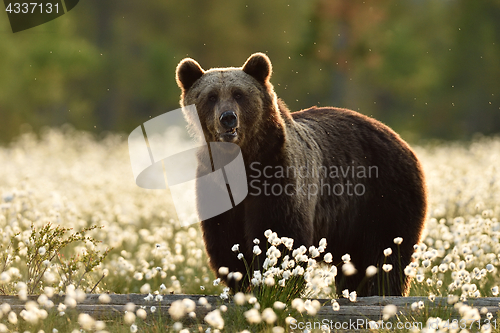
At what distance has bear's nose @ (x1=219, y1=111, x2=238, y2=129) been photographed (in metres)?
4.56

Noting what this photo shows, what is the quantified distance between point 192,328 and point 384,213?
2.53 meters

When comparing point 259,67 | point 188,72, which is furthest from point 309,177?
point 188,72

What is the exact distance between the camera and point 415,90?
36844 mm

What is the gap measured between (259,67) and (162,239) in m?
3.61

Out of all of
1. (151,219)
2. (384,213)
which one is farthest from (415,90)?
(384,213)

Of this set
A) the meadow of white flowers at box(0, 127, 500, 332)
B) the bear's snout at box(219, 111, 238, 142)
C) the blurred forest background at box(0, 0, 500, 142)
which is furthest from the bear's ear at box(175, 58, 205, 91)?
the blurred forest background at box(0, 0, 500, 142)

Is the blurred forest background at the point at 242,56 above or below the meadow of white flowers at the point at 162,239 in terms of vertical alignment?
above

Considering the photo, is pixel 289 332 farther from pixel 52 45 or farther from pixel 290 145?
pixel 52 45

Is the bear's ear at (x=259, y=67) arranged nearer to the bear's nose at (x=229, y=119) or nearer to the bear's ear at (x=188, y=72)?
the bear's ear at (x=188, y=72)

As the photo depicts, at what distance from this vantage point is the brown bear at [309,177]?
4676 mm

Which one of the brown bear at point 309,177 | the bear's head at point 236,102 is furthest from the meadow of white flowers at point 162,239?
the bear's head at point 236,102

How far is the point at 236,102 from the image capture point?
189 inches

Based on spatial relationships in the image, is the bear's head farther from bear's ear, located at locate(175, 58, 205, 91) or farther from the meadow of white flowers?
the meadow of white flowers

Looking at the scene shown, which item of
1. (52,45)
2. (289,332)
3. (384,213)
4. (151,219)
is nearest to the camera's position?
(289,332)
